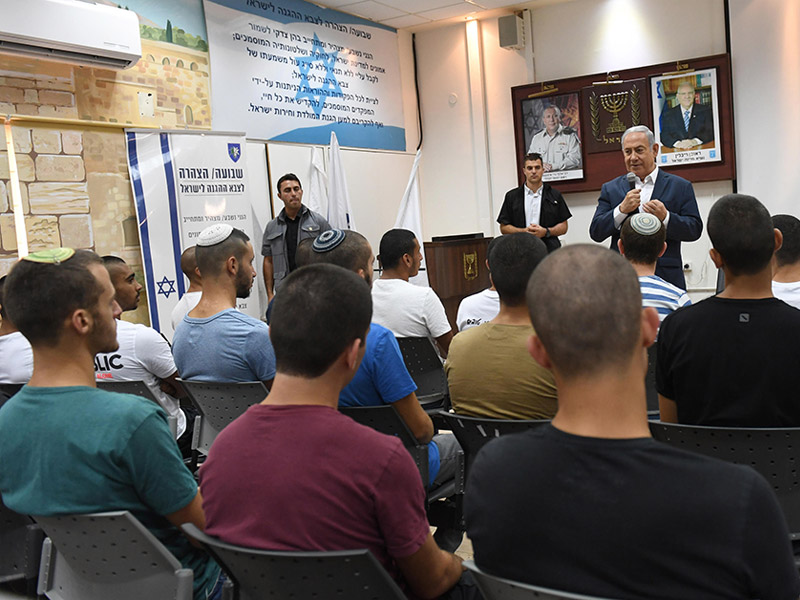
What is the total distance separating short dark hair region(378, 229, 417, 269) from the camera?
362 cm

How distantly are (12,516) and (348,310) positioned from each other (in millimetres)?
1205

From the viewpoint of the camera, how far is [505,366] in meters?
2.27

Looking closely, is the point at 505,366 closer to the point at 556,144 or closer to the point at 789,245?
the point at 789,245

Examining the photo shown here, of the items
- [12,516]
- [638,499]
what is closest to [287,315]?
[638,499]

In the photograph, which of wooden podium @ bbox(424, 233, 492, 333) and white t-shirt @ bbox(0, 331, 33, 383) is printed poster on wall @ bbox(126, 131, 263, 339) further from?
white t-shirt @ bbox(0, 331, 33, 383)

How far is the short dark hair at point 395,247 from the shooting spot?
142 inches

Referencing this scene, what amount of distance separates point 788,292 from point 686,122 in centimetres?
506

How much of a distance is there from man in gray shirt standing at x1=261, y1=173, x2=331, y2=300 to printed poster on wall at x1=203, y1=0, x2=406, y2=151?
0.79m

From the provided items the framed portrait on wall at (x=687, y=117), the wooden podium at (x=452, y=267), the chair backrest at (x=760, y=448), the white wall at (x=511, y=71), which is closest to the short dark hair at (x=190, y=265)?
the chair backrest at (x=760, y=448)

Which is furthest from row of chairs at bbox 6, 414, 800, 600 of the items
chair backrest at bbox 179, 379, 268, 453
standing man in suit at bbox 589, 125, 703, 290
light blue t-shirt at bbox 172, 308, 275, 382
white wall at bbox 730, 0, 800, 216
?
white wall at bbox 730, 0, 800, 216

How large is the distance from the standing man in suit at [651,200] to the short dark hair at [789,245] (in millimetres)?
1422

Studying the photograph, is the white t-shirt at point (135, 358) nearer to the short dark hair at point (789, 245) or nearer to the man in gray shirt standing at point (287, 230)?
the short dark hair at point (789, 245)

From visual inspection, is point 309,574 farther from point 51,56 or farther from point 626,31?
point 626,31

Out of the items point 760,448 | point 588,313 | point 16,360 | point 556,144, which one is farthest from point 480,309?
point 556,144
